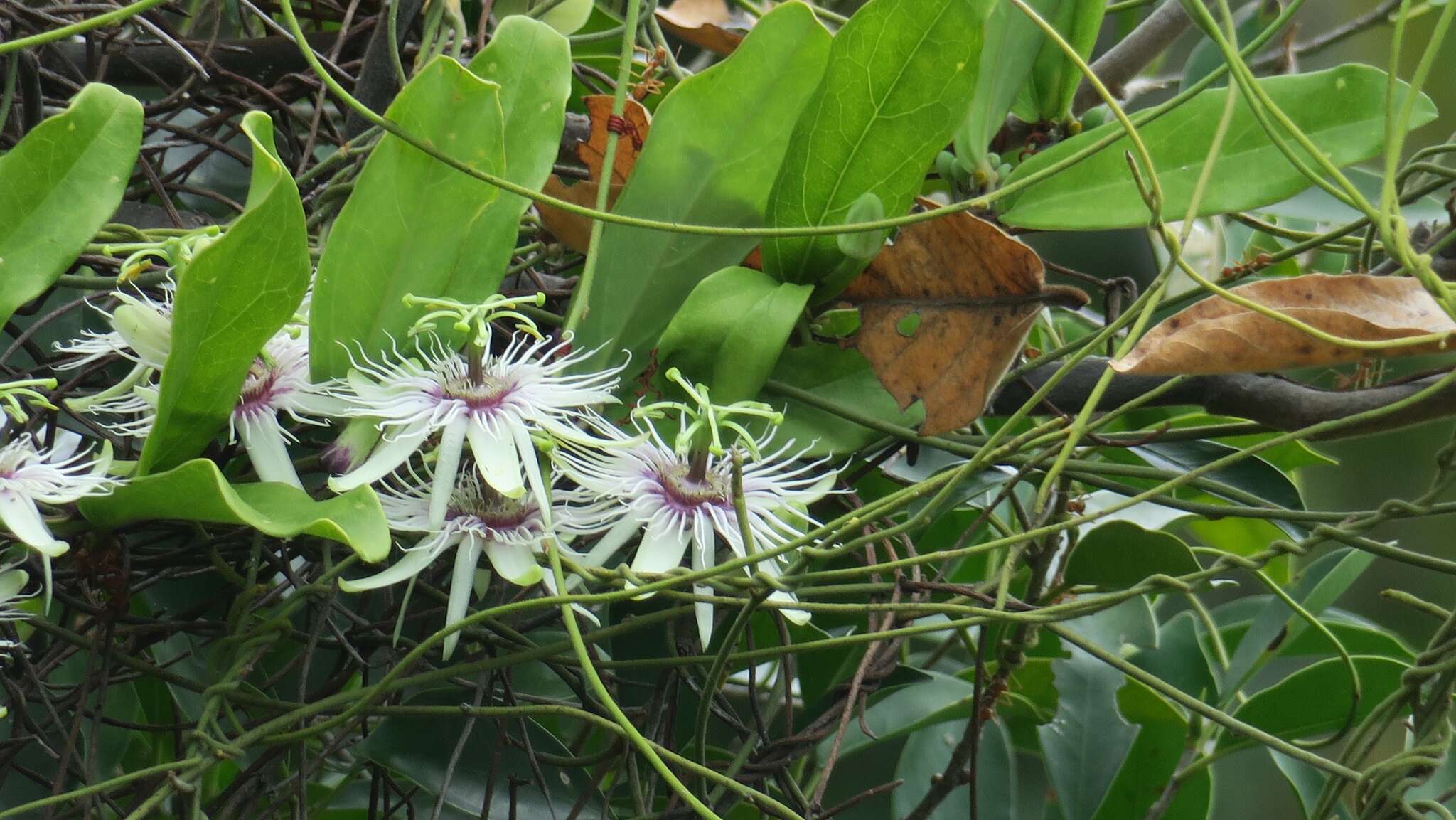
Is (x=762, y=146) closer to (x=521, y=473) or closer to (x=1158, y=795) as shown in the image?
(x=521, y=473)

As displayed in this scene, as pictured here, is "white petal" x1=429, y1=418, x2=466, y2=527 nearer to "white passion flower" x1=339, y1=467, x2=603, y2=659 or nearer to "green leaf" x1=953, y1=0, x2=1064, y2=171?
"white passion flower" x1=339, y1=467, x2=603, y2=659

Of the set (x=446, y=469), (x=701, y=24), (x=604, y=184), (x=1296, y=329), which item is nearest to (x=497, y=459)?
(x=446, y=469)

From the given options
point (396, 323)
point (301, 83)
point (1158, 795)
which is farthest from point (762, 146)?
point (1158, 795)

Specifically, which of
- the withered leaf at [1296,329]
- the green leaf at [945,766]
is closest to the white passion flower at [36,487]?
the withered leaf at [1296,329]

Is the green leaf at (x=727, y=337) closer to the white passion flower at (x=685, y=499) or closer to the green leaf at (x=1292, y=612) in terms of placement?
the white passion flower at (x=685, y=499)

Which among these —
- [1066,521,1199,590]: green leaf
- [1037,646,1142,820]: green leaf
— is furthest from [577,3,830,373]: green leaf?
[1037,646,1142,820]: green leaf
